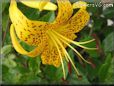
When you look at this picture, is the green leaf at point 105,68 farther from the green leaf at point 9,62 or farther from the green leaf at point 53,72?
the green leaf at point 9,62

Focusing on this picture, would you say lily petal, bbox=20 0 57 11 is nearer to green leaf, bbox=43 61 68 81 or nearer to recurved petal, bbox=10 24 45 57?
recurved petal, bbox=10 24 45 57

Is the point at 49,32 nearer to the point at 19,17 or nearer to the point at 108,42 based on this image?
the point at 19,17

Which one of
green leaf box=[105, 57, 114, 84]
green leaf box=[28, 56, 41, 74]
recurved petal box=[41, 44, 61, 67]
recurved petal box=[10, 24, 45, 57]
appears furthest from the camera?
green leaf box=[105, 57, 114, 84]

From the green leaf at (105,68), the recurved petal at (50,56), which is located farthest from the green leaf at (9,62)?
the green leaf at (105,68)

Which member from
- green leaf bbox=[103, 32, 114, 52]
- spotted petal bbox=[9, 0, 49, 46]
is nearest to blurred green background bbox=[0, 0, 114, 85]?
green leaf bbox=[103, 32, 114, 52]

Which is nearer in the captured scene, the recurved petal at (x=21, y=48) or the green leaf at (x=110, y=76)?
the recurved petal at (x=21, y=48)

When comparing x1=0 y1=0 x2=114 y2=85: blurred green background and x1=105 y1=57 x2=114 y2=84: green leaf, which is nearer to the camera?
x1=0 y1=0 x2=114 y2=85: blurred green background
